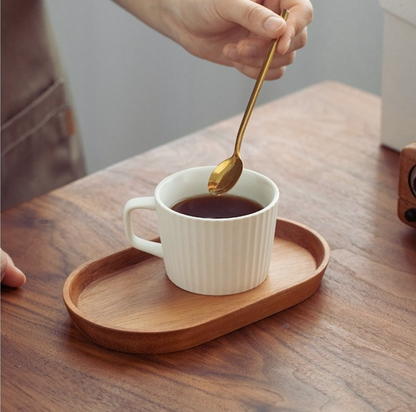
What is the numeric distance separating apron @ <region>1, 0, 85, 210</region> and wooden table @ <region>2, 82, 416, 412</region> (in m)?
0.29

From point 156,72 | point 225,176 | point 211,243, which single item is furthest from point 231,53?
point 156,72

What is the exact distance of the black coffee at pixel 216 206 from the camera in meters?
0.73

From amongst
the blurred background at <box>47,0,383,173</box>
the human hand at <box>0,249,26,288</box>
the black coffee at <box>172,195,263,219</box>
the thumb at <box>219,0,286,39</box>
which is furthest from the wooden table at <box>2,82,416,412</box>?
the blurred background at <box>47,0,383,173</box>

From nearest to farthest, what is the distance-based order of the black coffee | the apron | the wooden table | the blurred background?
the wooden table
the black coffee
the apron
the blurred background

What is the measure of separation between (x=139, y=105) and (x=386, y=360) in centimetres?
167

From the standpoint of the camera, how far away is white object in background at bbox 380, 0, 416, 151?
1.00 metres

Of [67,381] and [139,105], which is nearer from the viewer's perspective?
[67,381]

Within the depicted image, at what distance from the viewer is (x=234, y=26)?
3.22ft

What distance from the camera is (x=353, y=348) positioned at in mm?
656

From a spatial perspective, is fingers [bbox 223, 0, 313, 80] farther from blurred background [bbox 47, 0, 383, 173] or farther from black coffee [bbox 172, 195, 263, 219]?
blurred background [bbox 47, 0, 383, 173]

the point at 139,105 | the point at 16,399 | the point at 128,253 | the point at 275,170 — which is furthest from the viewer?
the point at 139,105

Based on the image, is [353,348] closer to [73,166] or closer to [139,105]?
[73,166]

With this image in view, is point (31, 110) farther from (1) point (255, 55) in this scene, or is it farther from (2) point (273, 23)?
(2) point (273, 23)

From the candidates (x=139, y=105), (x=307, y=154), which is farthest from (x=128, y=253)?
(x=139, y=105)
